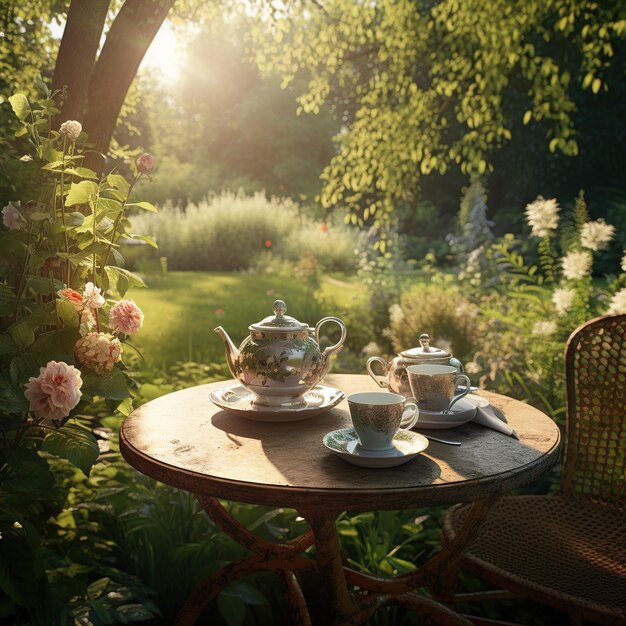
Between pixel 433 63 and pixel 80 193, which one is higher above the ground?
pixel 433 63

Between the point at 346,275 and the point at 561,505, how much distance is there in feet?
29.9

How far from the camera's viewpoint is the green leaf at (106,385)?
1874mm

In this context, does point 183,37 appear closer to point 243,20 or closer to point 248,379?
point 248,379

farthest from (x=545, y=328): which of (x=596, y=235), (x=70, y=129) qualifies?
(x=70, y=129)

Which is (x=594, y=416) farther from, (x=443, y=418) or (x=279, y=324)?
(x=279, y=324)

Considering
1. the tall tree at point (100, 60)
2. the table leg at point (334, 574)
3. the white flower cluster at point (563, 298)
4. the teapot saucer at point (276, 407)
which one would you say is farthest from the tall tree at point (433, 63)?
the table leg at point (334, 574)

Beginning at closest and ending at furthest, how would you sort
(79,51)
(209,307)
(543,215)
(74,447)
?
(74,447) < (79,51) < (543,215) < (209,307)

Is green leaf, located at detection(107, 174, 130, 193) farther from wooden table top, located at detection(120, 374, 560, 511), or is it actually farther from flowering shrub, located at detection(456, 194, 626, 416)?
flowering shrub, located at detection(456, 194, 626, 416)

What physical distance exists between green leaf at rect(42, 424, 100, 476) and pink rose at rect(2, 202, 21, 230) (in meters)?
0.62

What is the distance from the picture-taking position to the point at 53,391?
165cm

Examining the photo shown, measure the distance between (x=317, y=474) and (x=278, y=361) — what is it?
0.39m

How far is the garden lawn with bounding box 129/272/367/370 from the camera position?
5922mm

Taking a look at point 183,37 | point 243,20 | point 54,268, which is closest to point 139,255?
point 183,37

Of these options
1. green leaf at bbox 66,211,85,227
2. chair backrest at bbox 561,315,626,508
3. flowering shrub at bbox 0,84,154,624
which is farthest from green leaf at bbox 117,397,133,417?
chair backrest at bbox 561,315,626,508
